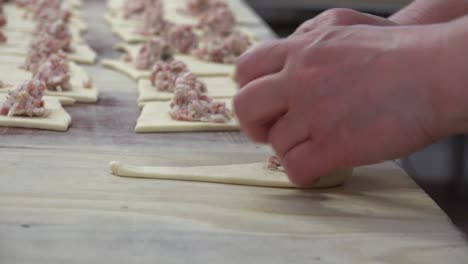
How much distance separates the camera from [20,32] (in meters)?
2.59

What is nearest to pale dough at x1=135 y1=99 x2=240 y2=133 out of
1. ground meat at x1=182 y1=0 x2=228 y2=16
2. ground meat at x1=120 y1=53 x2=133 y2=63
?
ground meat at x1=120 y1=53 x2=133 y2=63

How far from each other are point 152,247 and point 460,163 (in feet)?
4.59

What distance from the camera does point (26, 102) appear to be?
1.74m

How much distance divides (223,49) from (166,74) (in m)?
0.37

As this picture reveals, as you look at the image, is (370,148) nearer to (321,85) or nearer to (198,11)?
(321,85)

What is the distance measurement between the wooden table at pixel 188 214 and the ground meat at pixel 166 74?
1.22 feet

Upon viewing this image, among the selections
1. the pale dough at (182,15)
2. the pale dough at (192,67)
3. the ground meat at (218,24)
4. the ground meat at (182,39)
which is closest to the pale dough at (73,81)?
the pale dough at (192,67)

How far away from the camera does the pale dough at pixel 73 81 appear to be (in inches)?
76.3

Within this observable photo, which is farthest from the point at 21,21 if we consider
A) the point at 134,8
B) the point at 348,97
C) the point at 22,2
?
the point at 348,97

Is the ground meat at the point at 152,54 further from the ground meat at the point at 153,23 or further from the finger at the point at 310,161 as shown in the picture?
the finger at the point at 310,161

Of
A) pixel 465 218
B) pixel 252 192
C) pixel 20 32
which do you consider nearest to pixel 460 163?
pixel 465 218

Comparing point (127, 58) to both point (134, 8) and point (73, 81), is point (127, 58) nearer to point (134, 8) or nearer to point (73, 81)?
point (73, 81)

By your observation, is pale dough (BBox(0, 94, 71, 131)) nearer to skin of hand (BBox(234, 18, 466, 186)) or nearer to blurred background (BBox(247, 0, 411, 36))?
A: skin of hand (BBox(234, 18, 466, 186))

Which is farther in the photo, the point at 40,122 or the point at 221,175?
the point at 40,122
